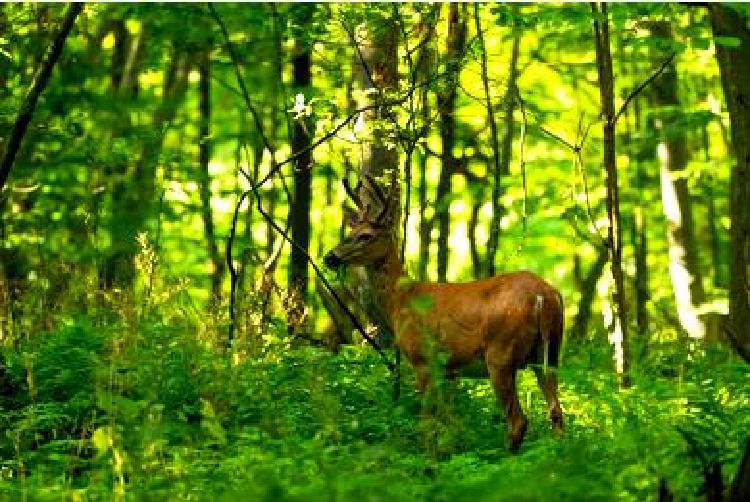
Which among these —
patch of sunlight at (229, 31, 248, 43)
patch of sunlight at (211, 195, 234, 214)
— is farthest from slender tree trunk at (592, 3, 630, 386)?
patch of sunlight at (211, 195, 234, 214)

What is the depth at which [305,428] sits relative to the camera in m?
8.20

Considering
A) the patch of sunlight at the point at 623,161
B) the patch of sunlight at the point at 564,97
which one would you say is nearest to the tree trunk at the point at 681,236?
the patch of sunlight at the point at 623,161

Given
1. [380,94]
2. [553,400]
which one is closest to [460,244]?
[380,94]

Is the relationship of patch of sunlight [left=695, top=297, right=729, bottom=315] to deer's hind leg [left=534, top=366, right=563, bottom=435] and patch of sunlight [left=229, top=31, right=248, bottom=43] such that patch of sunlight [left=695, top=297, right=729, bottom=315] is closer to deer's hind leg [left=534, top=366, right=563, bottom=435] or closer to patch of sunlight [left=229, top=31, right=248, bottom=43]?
patch of sunlight [left=229, top=31, right=248, bottom=43]

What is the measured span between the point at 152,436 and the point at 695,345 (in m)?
8.22

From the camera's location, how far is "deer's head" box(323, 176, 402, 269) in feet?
29.7

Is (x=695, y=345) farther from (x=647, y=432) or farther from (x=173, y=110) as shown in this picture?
(x=173, y=110)

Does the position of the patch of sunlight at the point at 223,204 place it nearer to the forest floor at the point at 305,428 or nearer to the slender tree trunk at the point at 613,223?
the forest floor at the point at 305,428

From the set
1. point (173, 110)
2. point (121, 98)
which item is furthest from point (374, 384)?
point (173, 110)

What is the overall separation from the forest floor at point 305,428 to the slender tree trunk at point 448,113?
7.31 feet

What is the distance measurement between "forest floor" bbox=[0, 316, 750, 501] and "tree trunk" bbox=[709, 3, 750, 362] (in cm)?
122

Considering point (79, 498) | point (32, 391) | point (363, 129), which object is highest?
point (363, 129)

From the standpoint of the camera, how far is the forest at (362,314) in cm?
638

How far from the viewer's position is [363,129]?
10.8 m
